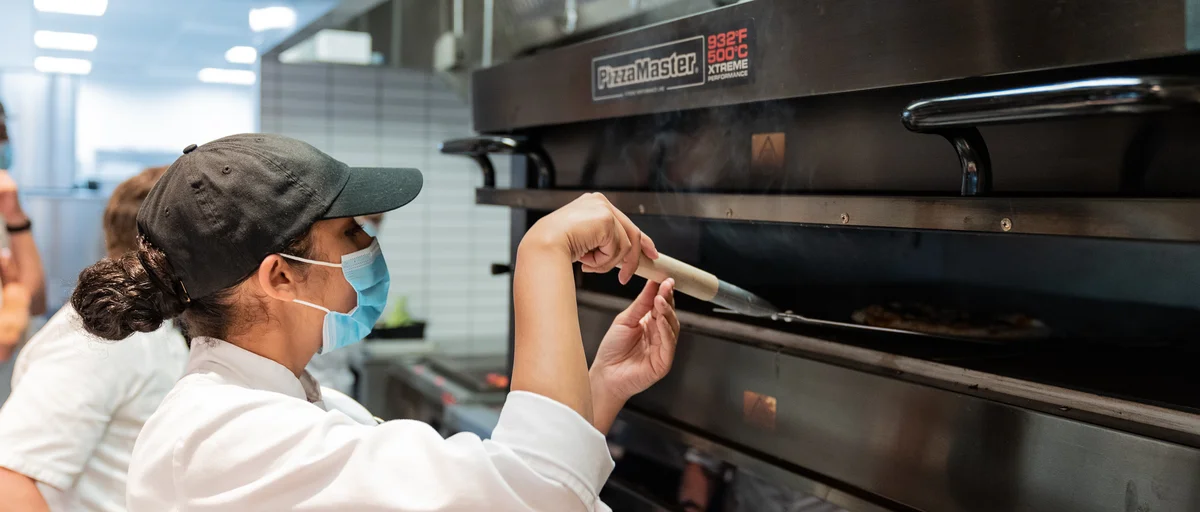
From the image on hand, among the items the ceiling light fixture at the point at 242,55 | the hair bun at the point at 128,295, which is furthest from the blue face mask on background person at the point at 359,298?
the ceiling light fixture at the point at 242,55

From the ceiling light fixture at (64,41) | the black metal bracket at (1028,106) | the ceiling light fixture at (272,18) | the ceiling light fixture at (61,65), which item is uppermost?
the ceiling light fixture at (272,18)

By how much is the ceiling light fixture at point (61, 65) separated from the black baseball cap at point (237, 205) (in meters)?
3.59

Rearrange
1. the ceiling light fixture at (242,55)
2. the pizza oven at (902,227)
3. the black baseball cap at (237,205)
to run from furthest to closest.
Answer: the ceiling light fixture at (242,55) → the black baseball cap at (237,205) → the pizza oven at (902,227)

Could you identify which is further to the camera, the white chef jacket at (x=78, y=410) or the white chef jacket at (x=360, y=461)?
the white chef jacket at (x=78, y=410)

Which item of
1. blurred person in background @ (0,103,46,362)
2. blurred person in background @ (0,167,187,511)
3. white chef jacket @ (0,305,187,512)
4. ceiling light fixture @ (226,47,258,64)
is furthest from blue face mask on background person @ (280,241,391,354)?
ceiling light fixture @ (226,47,258,64)

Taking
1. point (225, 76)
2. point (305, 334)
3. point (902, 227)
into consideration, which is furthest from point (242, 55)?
point (902, 227)

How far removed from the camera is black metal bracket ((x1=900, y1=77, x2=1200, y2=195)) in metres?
0.65

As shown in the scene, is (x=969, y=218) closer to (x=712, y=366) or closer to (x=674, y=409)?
(x=712, y=366)

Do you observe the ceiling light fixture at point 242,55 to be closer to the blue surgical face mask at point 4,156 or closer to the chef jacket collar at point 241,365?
the blue surgical face mask at point 4,156

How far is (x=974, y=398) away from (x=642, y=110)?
0.59m

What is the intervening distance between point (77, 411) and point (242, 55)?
3.29 metres

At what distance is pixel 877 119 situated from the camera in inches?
41.5

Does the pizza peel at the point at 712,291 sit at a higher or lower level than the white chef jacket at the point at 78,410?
higher

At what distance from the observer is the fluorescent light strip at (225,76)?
453 centimetres
